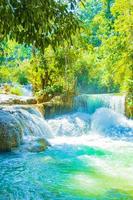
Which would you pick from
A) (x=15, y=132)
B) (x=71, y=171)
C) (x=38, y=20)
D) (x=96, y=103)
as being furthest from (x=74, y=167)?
(x=96, y=103)

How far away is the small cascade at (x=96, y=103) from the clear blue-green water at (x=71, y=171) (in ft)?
13.0

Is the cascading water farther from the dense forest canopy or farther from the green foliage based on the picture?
the green foliage

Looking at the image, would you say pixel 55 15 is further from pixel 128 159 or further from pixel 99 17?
pixel 99 17

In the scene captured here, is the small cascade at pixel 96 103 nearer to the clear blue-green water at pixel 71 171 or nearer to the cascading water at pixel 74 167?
the cascading water at pixel 74 167

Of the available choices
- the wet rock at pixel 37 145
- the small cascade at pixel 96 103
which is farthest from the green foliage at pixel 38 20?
the small cascade at pixel 96 103

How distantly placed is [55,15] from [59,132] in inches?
376

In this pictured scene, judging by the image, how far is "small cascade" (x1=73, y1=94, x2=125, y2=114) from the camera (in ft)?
53.0

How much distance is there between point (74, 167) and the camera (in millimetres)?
8164

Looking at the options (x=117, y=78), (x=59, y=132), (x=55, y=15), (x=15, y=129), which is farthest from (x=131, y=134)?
(x=55, y=15)

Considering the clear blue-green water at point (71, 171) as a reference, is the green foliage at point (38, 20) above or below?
above

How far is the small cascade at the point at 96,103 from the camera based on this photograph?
1614 cm

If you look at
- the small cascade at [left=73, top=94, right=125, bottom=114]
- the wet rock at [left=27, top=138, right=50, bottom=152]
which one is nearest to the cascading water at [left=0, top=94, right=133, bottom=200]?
the wet rock at [left=27, top=138, right=50, bottom=152]

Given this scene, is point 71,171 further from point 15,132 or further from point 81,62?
point 81,62

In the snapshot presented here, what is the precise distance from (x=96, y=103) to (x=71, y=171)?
29.3 ft
